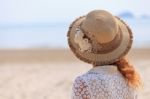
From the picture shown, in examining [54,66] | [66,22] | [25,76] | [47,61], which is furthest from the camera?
[66,22]

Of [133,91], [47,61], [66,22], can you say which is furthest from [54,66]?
[66,22]

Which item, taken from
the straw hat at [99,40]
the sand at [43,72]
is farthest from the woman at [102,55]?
the sand at [43,72]

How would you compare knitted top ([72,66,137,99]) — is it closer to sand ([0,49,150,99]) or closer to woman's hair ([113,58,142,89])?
woman's hair ([113,58,142,89])

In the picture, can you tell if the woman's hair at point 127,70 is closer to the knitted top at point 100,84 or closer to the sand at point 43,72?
the knitted top at point 100,84

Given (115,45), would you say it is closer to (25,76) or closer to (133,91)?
(133,91)

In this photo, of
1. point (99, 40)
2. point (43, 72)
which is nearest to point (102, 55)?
point (99, 40)

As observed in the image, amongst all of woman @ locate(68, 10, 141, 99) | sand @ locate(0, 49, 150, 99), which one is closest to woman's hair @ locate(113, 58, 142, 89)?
woman @ locate(68, 10, 141, 99)

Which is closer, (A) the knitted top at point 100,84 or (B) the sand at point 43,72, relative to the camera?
(A) the knitted top at point 100,84

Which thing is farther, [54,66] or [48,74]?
[54,66]
